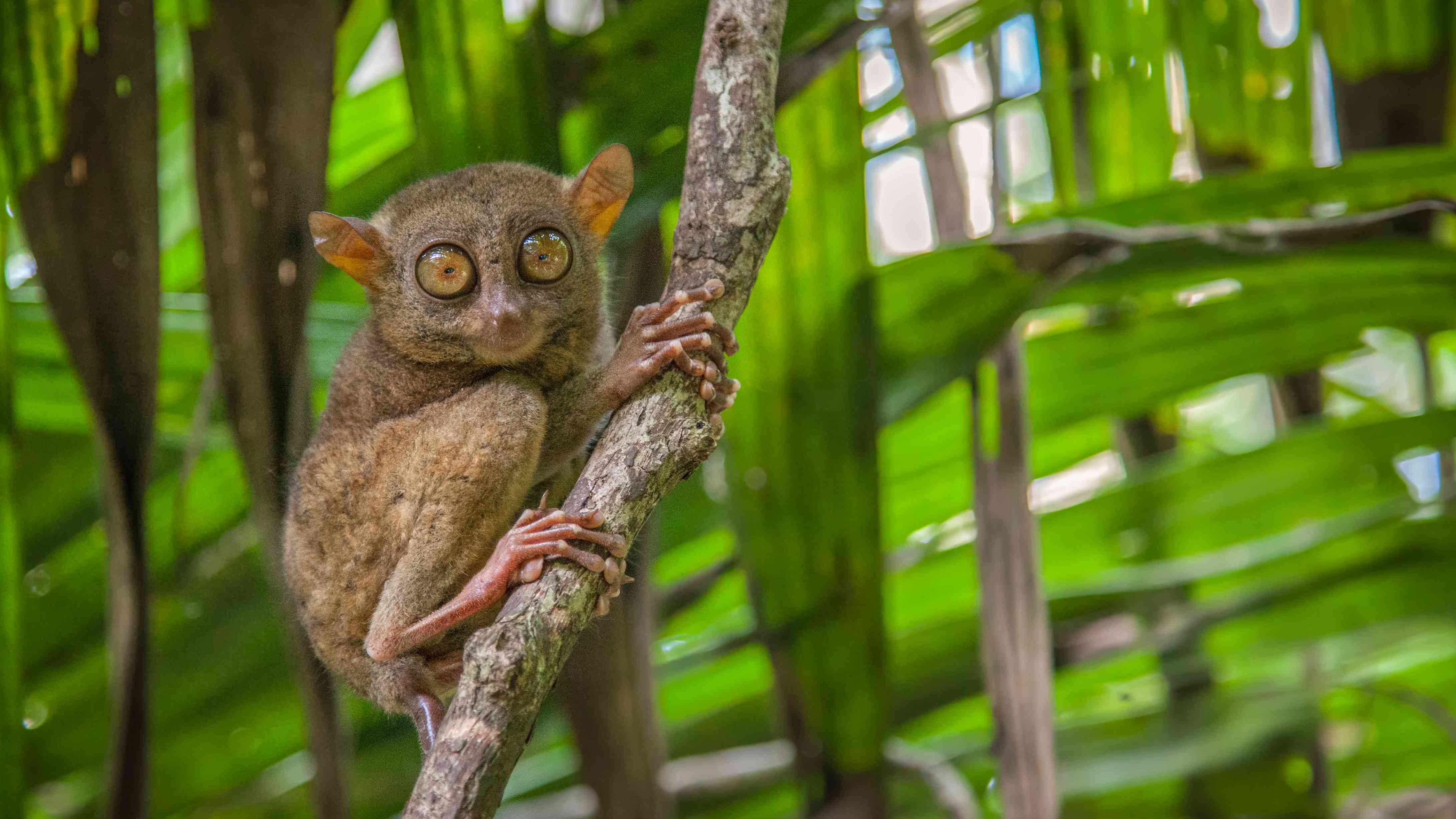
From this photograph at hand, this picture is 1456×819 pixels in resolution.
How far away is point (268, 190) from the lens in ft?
6.42

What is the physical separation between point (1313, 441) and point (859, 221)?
5.61ft

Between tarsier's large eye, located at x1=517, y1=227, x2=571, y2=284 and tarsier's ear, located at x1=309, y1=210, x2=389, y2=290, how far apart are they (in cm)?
28

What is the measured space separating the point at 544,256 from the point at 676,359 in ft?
1.08

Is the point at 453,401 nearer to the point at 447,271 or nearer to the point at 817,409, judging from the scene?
the point at 447,271

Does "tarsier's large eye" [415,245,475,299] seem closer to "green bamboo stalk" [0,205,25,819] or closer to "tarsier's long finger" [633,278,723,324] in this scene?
"tarsier's long finger" [633,278,723,324]

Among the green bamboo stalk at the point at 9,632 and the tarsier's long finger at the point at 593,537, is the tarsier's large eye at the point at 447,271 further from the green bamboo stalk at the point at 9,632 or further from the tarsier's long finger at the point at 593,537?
the green bamboo stalk at the point at 9,632

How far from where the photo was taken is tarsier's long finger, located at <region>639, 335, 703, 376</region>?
1576mm

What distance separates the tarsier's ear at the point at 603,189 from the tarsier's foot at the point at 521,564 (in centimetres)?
51

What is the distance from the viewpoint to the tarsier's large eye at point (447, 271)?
1.73 m

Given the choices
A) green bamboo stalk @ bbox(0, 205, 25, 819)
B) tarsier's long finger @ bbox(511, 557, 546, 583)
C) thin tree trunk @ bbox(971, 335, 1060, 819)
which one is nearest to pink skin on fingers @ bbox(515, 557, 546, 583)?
tarsier's long finger @ bbox(511, 557, 546, 583)

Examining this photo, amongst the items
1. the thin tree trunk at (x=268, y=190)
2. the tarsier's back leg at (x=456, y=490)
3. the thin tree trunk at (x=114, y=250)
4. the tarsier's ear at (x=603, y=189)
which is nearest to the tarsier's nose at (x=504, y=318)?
the tarsier's back leg at (x=456, y=490)

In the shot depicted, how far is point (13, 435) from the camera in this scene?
253 cm

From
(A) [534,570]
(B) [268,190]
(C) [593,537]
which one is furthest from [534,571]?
(B) [268,190]

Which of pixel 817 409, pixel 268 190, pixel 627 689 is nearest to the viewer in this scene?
pixel 268 190
